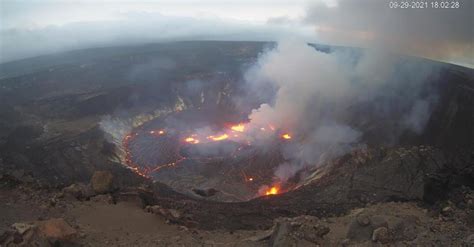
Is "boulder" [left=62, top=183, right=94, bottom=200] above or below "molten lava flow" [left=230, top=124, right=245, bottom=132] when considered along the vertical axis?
above

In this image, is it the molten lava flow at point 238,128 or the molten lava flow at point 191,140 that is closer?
the molten lava flow at point 191,140

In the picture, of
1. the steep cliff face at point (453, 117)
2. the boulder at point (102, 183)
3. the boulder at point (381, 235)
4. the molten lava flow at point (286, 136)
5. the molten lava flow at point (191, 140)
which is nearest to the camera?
the boulder at point (381, 235)

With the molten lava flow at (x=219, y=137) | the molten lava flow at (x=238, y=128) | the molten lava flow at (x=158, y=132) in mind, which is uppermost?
the molten lava flow at (x=158, y=132)

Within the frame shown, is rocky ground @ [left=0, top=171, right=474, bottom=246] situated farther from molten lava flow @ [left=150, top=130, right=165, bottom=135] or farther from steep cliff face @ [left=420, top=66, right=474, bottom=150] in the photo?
molten lava flow @ [left=150, top=130, right=165, bottom=135]

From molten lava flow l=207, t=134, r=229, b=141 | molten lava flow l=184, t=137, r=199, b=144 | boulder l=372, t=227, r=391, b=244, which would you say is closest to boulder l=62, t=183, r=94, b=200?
boulder l=372, t=227, r=391, b=244

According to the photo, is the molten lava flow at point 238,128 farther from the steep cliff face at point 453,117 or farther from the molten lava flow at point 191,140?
the steep cliff face at point 453,117

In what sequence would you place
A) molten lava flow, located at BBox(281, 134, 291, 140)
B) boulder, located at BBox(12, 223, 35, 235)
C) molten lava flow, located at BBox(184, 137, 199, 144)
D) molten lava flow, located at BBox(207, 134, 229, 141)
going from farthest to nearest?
molten lava flow, located at BBox(207, 134, 229, 141) < molten lava flow, located at BBox(184, 137, 199, 144) < molten lava flow, located at BBox(281, 134, 291, 140) < boulder, located at BBox(12, 223, 35, 235)

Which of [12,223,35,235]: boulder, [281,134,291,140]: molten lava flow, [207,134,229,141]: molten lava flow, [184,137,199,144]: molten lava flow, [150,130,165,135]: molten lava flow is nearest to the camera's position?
[12,223,35,235]: boulder

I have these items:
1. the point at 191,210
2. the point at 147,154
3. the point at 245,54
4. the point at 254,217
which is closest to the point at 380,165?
the point at 254,217

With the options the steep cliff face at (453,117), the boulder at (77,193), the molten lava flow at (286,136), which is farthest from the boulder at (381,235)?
the molten lava flow at (286,136)

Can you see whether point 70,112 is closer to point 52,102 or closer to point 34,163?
point 52,102
